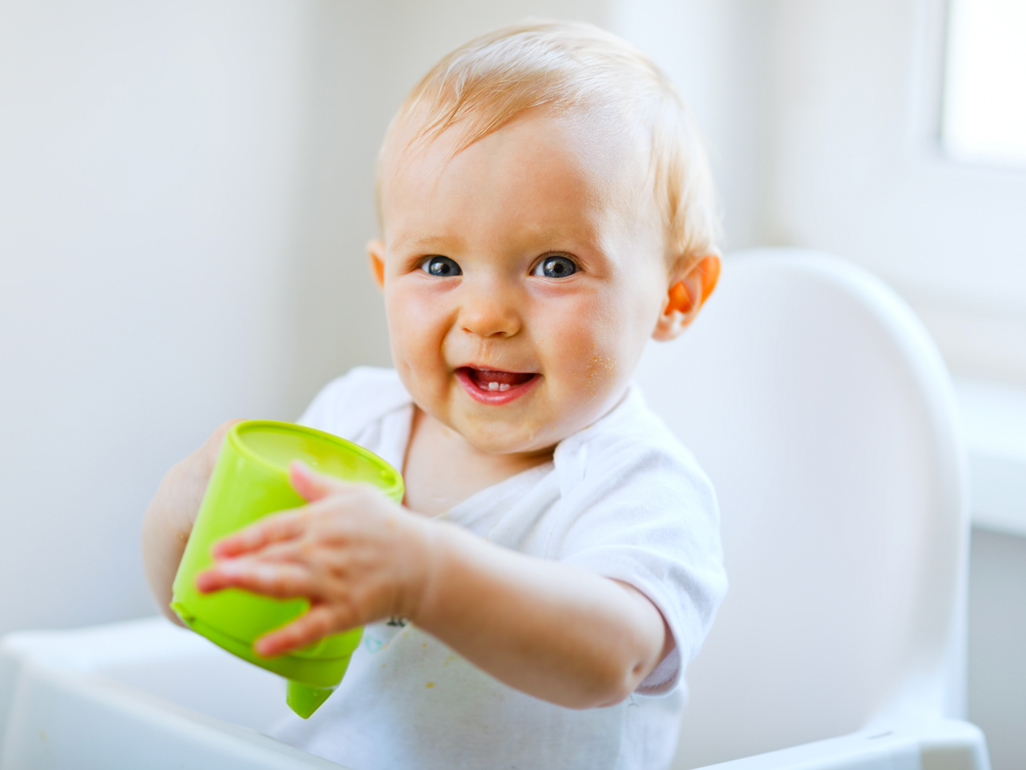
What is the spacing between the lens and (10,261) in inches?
29.7

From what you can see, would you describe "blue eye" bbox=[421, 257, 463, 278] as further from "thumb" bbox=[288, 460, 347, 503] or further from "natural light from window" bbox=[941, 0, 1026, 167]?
"natural light from window" bbox=[941, 0, 1026, 167]

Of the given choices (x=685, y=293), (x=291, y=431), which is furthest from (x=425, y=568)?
(x=685, y=293)

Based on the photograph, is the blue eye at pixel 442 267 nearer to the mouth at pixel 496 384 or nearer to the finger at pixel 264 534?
the mouth at pixel 496 384

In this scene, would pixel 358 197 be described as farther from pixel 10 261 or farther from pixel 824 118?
pixel 824 118

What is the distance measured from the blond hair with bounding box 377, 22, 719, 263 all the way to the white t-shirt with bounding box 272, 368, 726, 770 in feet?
0.46

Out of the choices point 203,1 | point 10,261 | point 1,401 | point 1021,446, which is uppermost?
point 203,1

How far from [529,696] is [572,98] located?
0.35 metres

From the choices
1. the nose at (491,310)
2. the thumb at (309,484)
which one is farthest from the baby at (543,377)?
the thumb at (309,484)

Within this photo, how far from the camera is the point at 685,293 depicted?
693 millimetres

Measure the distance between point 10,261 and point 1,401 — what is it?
106mm

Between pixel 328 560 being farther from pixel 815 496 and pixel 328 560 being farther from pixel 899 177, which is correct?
pixel 899 177

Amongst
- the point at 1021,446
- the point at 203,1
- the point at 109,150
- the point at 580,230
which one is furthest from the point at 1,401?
the point at 1021,446

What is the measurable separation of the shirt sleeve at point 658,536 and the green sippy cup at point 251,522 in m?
0.13

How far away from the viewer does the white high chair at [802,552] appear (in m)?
0.65
